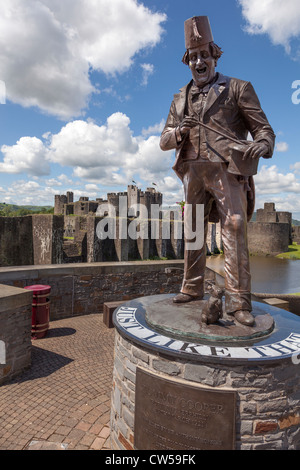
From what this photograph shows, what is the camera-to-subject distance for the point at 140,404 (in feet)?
8.30

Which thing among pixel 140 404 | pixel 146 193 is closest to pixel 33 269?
pixel 140 404

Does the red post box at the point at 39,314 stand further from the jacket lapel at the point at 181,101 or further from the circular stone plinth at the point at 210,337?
the jacket lapel at the point at 181,101

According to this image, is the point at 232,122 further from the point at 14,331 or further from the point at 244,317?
the point at 14,331

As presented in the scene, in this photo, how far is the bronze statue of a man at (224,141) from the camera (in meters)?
3.25

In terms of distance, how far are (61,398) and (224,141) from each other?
384cm

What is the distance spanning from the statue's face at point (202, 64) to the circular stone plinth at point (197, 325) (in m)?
2.70

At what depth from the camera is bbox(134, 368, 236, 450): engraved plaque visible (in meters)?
2.26

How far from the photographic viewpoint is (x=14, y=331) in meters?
4.56

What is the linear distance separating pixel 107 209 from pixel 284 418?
37395 mm

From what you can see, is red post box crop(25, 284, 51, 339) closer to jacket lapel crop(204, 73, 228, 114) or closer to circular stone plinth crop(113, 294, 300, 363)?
circular stone plinth crop(113, 294, 300, 363)

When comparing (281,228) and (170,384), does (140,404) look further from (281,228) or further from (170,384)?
(281,228)

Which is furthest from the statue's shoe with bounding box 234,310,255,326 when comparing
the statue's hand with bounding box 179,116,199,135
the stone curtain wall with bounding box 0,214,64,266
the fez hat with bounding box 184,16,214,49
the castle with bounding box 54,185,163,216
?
the castle with bounding box 54,185,163,216

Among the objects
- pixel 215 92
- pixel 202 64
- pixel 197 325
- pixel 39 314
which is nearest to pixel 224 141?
pixel 215 92

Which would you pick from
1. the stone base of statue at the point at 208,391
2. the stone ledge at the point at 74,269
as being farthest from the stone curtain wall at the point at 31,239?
the stone base of statue at the point at 208,391
